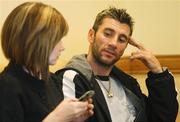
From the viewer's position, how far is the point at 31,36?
1.07 meters

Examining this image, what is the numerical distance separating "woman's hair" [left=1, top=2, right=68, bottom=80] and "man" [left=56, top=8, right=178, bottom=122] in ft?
1.85

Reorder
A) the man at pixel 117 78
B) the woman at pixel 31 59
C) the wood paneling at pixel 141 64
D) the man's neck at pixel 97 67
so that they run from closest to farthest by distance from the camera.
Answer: the woman at pixel 31 59 → the man at pixel 117 78 → the man's neck at pixel 97 67 → the wood paneling at pixel 141 64

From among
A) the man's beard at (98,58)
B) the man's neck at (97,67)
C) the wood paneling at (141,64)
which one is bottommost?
the wood paneling at (141,64)

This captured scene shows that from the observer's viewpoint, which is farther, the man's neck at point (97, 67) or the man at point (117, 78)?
the man's neck at point (97, 67)

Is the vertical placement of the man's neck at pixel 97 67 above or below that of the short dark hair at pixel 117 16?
below

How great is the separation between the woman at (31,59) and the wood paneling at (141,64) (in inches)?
46.8

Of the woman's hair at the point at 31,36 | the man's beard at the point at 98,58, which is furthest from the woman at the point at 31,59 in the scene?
the man's beard at the point at 98,58

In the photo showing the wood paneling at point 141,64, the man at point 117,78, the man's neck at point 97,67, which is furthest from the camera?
the wood paneling at point 141,64

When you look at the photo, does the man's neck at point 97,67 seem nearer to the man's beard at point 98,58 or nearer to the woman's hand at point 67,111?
the man's beard at point 98,58

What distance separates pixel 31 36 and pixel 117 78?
91 centimetres

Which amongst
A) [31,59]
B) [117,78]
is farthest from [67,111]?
[117,78]

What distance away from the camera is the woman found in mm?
1064

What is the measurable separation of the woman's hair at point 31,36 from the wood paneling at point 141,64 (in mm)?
1209

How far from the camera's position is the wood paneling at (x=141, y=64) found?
228 centimetres
